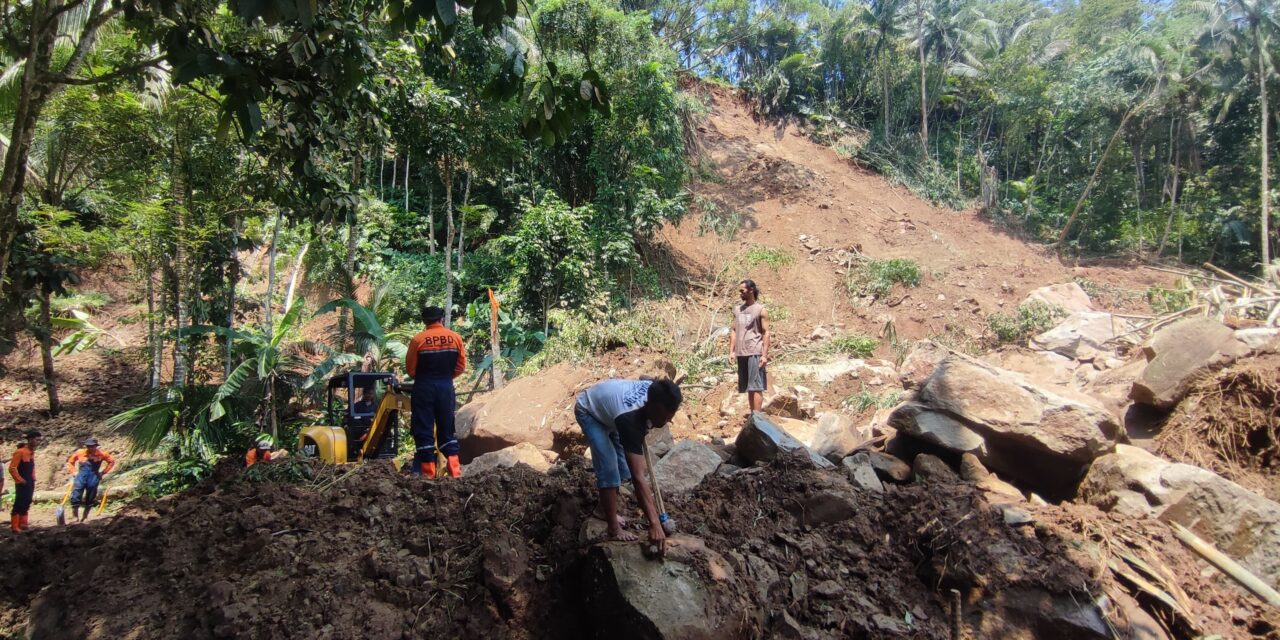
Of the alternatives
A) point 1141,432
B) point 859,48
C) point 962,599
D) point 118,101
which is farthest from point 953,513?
point 859,48

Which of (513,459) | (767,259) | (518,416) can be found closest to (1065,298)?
(767,259)

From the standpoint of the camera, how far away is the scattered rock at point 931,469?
473 centimetres

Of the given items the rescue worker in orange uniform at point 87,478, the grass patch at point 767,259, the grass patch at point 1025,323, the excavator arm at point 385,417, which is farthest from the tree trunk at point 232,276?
the grass patch at point 1025,323

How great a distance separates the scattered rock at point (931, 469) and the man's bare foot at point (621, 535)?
2.55 meters

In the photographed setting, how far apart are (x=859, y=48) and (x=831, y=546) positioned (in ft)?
→ 85.8

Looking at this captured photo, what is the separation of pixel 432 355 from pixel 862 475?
11.5ft

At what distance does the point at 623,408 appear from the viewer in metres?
3.45

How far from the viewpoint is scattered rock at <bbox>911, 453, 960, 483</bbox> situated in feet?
15.5

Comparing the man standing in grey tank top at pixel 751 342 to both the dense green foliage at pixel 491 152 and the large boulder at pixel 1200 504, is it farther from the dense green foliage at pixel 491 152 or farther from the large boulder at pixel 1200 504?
the large boulder at pixel 1200 504

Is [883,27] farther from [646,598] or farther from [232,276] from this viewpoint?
[646,598]

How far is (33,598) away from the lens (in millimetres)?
3902

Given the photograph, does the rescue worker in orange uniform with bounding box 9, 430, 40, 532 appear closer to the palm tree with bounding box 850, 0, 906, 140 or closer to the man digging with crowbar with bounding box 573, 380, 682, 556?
the man digging with crowbar with bounding box 573, 380, 682, 556

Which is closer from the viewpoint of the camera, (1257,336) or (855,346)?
(1257,336)

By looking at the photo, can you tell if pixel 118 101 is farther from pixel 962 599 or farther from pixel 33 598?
pixel 962 599
